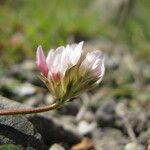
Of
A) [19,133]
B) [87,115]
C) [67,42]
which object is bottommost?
[19,133]

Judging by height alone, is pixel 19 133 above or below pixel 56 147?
below

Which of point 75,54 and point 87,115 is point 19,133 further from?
point 87,115

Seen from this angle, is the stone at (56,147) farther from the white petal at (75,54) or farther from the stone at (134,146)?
the white petal at (75,54)

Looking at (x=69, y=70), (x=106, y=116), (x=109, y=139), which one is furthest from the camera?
(x=106, y=116)

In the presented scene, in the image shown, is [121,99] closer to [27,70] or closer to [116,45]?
[27,70]

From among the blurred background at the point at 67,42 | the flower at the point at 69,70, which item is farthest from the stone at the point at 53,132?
the blurred background at the point at 67,42

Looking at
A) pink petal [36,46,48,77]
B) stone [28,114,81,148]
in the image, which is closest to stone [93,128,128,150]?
stone [28,114,81,148]

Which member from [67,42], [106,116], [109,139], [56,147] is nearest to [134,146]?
[109,139]
